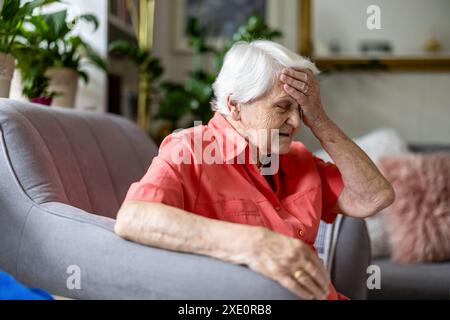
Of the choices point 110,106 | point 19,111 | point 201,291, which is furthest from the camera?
point 110,106

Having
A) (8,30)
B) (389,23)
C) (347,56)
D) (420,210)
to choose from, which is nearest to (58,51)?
(8,30)

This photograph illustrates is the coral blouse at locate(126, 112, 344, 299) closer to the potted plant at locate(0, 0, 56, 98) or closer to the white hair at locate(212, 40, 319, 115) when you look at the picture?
the white hair at locate(212, 40, 319, 115)

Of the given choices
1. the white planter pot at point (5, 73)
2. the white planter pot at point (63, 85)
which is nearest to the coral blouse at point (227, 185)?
the white planter pot at point (5, 73)

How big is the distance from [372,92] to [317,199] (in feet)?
7.17

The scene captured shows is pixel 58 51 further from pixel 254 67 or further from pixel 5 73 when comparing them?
pixel 254 67

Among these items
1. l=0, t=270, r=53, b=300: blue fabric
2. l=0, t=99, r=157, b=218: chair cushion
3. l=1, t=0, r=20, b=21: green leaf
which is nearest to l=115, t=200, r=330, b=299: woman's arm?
l=0, t=270, r=53, b=300: blue fabric

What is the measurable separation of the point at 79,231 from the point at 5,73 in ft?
2.47

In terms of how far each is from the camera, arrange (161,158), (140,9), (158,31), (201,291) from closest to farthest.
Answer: (201,291)
(161,158)
(140,9)
(158,31)

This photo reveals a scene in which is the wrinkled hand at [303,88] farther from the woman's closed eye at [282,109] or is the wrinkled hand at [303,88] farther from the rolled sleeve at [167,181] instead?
the rolled sleeve at [167,181]

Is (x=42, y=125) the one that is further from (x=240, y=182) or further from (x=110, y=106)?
(x=110, y=106)

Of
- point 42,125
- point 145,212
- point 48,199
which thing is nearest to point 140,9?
point 42,125

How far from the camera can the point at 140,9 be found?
339 cm

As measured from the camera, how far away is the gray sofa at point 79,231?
1077mm

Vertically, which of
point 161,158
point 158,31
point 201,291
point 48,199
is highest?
point 158,31
